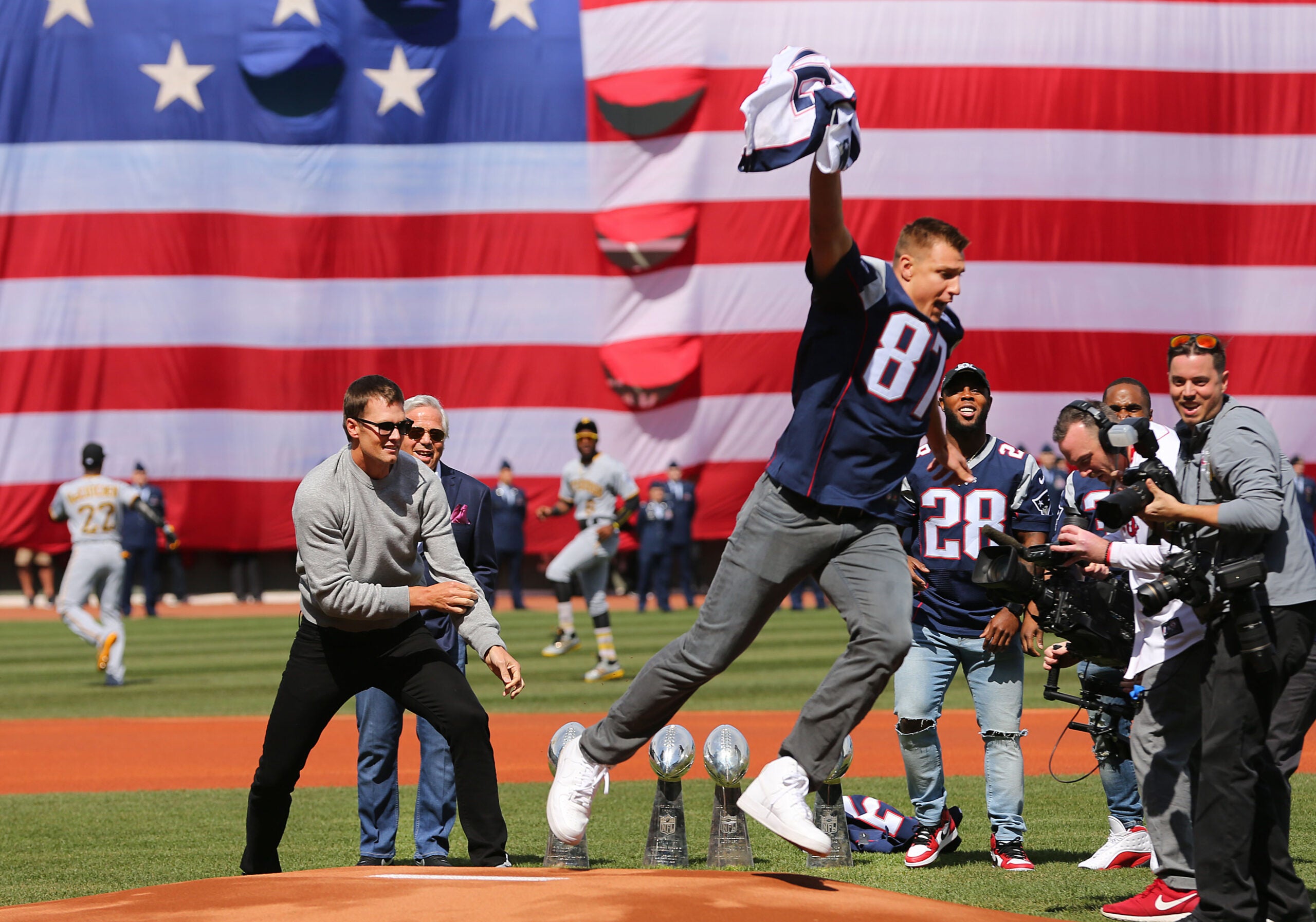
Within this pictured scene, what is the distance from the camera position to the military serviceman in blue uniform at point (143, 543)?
77.2 feet

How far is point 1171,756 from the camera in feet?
17.1

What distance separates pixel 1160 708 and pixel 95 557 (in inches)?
477

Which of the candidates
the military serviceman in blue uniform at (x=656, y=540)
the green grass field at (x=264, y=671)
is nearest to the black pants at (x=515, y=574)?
the military serviceman in blue uniform at (x=656, y=540)

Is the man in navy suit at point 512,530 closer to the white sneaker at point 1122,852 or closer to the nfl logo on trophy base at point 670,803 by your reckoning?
the nfl logo on trophy base at point 670,803

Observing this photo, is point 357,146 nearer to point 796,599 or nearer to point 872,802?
point 796,599

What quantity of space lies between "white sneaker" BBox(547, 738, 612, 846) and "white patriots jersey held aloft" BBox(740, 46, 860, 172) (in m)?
2.06

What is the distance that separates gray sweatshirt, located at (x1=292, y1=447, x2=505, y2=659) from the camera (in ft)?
18.4

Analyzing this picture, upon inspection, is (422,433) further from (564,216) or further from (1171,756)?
(564,216)

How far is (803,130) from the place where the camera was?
13.6ft

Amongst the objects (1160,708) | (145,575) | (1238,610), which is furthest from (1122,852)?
(145,575)

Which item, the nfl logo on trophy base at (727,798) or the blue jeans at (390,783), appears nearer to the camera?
the nfl logo on trophy base at (727,798)

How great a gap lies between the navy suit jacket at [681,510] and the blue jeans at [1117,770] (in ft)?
56.5

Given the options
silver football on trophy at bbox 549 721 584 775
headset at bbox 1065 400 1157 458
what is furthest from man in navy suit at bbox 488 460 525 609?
headset at bbox 1065 400 1157 458

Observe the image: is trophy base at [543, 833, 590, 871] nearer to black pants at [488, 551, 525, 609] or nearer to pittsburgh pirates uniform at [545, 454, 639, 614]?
pittsburgh pirates uniform at [545, 454, 639, 614]
